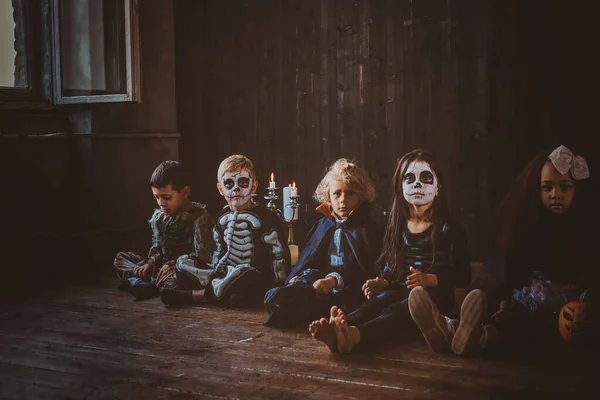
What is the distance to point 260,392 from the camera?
290 centimetres

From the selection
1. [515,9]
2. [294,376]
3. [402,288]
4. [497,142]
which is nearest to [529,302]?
[402,288]

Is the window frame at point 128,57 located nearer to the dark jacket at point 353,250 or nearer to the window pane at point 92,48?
the window pane at point 92,48

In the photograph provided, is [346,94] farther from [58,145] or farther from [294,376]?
[294,376]

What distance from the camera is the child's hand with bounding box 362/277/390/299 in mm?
3639

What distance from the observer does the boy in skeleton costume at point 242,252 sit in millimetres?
4379

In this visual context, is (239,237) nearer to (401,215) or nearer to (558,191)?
(401,215)

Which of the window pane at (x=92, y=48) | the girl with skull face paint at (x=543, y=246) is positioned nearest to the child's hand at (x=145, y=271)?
the window pane at (x=92, y=48)

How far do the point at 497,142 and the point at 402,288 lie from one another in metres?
2.04

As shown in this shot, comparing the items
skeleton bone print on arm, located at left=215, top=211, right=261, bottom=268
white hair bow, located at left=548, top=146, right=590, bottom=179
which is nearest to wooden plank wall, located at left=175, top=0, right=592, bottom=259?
white hair bow, located at left=548, top=146, right=590, bottom=179

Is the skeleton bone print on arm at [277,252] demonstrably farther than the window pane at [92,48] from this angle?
No

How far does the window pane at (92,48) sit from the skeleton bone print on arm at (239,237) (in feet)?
5.69

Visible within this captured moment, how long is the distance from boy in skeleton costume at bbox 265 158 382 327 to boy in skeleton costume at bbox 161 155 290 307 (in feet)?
1.44

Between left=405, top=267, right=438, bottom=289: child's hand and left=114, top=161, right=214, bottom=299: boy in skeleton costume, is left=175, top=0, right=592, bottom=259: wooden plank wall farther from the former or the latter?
left=405, top=267, right=438, bottom=289: child's hand

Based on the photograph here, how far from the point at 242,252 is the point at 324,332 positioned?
1263 millimetres
